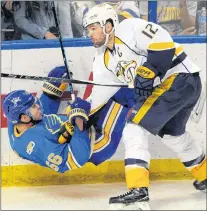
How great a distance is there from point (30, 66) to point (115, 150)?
0.53m

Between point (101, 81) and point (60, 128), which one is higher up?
point (101, 81)

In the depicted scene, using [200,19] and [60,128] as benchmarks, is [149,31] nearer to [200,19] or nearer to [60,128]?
[60,128]

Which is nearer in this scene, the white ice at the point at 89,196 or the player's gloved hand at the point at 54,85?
the white ice at the point at 89,196

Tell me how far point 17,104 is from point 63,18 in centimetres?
66

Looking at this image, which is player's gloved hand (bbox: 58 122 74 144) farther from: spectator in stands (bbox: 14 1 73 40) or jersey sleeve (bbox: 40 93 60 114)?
spectator in stands (bbox: 14 1 73 40)

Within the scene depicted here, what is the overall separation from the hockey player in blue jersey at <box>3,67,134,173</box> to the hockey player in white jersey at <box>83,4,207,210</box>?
22cm

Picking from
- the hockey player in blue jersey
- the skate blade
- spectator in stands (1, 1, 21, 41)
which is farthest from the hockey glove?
the skate blade

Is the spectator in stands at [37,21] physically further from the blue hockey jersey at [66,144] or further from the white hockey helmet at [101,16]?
the white hockey helmet at [101,16]

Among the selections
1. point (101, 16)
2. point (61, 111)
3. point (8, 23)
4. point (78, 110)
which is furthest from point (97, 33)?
point (8, 23)

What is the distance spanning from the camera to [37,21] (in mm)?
2850

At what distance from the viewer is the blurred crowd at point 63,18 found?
2807 mm

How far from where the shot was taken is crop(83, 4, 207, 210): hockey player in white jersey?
2.21m

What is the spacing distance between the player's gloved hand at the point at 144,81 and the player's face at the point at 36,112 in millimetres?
494

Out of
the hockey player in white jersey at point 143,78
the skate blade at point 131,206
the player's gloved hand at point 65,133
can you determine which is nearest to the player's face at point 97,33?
the hockey player in white jersey at point 143,78
